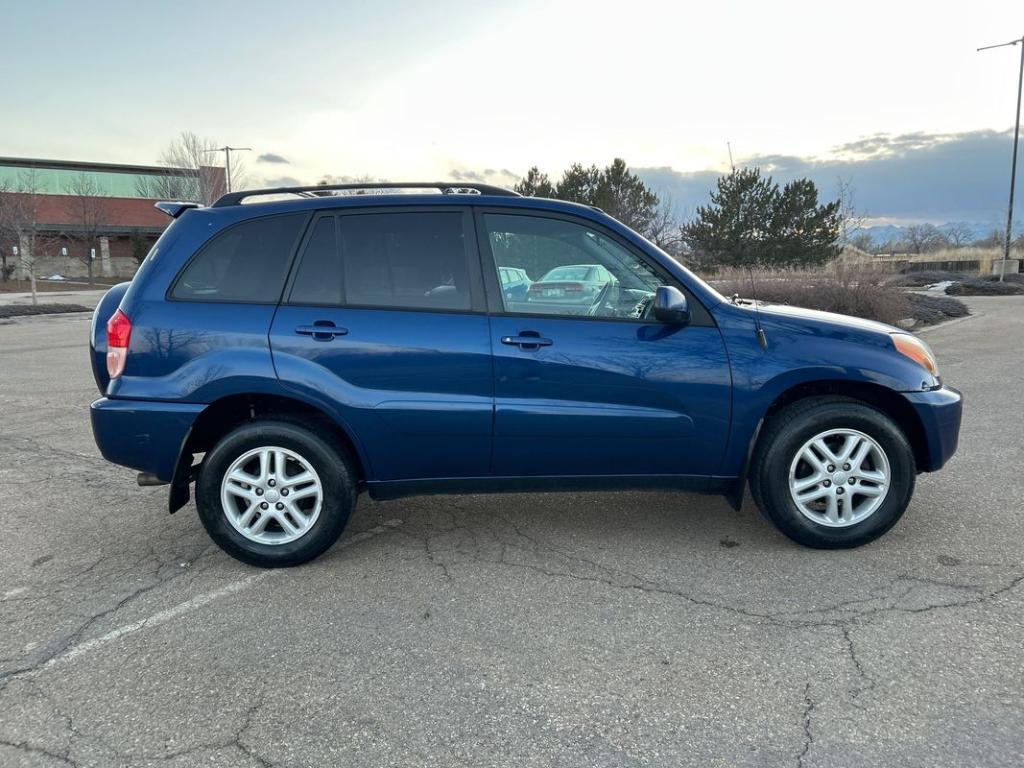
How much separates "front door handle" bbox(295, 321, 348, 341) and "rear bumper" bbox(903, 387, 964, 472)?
290 centimetres

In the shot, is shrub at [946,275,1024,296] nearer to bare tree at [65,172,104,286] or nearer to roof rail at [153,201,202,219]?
roof rail at [153,201,202,219]

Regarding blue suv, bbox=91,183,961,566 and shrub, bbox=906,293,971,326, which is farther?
shrub, bbox=906,293,971,326

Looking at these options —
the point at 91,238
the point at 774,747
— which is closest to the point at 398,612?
the point at 774,747

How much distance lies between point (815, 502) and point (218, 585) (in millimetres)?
3065

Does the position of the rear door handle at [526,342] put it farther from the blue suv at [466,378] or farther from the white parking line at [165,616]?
the white parking line at [165,616]

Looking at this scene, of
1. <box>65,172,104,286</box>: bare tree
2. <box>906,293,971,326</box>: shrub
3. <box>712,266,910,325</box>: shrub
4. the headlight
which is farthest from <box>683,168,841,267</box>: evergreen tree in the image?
<box>65,172,104,286</box>: bare tree

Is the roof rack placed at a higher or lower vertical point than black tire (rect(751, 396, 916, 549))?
higher

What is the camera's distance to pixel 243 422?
3613 mm

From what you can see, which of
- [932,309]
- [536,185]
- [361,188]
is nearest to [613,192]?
[536,185]

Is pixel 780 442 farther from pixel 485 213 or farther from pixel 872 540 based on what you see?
pixel 485 213

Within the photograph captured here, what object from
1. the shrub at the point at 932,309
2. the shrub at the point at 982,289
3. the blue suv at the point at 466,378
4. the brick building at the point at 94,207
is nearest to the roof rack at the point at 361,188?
the blue suv at the point at 466,378

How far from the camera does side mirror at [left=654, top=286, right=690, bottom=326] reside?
336 centimetres

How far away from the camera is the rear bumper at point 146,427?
11.3ft

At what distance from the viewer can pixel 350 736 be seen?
2.33 metres
